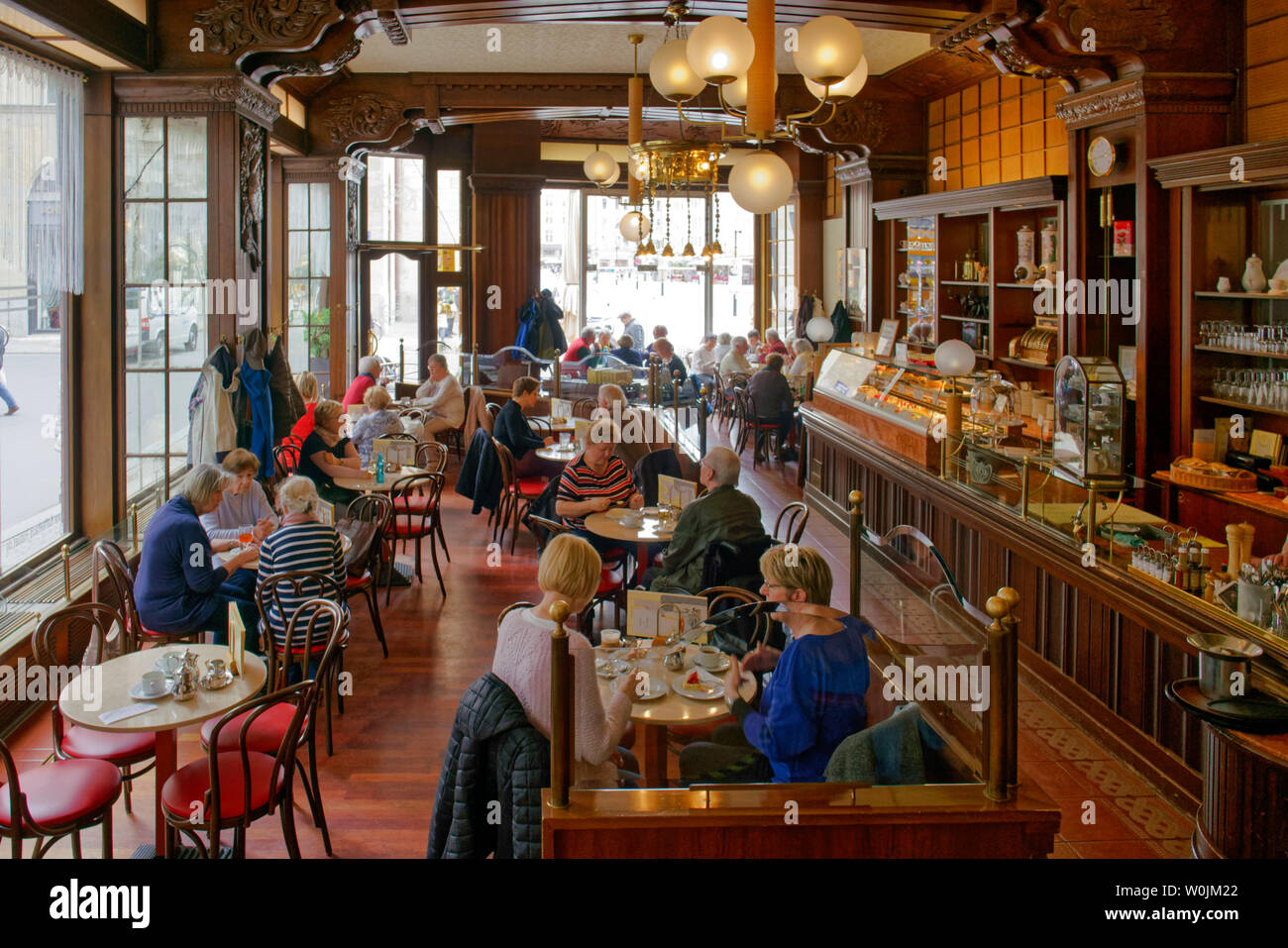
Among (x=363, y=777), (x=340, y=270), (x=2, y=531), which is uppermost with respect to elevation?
(x=340, y=270)

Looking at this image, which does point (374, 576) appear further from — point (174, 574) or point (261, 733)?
point (261, 733)

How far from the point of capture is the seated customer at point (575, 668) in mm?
3209

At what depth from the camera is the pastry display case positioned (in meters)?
5.81

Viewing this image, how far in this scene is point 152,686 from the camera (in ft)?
13.0

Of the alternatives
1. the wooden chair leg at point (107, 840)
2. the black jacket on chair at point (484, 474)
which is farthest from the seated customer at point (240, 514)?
the black jacket on chair at point (484, 474)

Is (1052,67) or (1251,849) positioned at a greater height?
(1052,67)

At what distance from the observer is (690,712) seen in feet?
12.4

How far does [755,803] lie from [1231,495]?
4327 millimetres

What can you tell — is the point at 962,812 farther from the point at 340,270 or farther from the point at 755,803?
the point at 340,270

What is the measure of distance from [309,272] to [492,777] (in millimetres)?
10054

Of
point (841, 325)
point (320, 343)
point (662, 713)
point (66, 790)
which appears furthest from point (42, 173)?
point (841, 325)

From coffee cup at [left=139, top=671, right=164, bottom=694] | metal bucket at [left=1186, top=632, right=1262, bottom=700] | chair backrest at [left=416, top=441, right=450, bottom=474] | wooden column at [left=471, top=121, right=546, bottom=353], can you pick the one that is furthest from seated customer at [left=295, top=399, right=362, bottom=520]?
wooden column at [left=471, top=121, right=546, bottom=353]

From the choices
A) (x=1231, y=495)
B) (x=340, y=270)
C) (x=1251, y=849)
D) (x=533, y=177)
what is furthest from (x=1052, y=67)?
(x=533, y=177)

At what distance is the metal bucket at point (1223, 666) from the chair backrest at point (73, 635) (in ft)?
13.2
